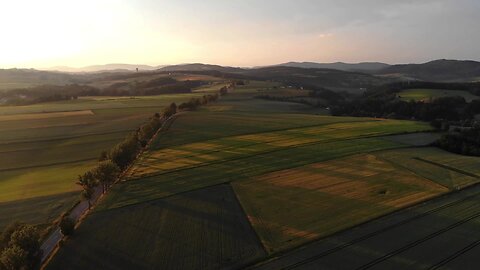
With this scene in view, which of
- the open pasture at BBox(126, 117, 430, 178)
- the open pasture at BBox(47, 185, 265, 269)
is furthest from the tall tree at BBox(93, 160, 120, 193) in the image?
the open pasture at BBox(47, 185, 265, 269)

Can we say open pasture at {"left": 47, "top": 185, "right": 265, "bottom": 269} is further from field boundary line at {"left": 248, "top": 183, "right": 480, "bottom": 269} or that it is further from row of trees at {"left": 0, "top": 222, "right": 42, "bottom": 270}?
field boundary line at {"left": 248, "top": 183, "right": 480, "bottom": 269}

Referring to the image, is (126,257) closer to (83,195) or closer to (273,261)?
(273,261)

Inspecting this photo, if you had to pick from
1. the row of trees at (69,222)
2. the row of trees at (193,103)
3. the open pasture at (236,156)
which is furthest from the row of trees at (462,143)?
the row of trees at (193,103)

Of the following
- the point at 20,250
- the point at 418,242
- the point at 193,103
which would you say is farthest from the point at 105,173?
the point at 193,103

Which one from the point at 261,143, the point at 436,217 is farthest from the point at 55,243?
the point at 261,143

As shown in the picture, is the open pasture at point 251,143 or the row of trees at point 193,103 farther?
the row of trees at point 193,103

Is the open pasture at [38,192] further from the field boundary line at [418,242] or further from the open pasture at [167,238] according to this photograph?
the field boundary line at [418,242]
